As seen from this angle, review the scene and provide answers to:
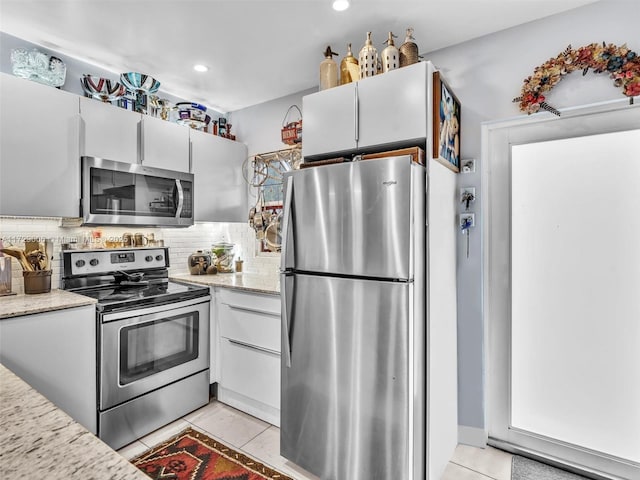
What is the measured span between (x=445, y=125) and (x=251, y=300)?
1677mm

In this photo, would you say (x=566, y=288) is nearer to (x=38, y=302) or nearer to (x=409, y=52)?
(x=409, y=52)

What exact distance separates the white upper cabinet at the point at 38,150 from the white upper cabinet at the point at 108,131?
0.06 metres

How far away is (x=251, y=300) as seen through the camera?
2.48m

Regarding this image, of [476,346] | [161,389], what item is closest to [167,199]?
[161,389]

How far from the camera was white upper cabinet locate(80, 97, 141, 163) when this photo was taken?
2303mm

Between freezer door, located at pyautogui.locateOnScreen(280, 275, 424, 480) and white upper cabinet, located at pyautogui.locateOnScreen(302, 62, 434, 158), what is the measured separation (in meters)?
0.77

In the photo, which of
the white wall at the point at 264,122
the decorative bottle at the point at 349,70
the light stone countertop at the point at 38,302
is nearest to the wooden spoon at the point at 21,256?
the light stone countertop at the point at 38,302

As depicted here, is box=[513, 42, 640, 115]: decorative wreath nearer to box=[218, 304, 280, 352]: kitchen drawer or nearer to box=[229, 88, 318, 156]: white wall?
box=[229, 88, 318, 156]: white wall

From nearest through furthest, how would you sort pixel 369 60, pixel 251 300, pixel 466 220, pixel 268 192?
pixel 369 60 → pixel 466 220 → pixel 251 300 → pixel 268 192

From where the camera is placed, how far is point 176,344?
8.23 ft

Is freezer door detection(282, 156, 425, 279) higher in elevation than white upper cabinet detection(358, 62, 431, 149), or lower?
lower

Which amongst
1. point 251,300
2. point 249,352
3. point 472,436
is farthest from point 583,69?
point 249,352

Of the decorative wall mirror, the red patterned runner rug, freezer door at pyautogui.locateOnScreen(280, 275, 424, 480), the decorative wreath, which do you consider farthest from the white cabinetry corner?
the decorative wreath

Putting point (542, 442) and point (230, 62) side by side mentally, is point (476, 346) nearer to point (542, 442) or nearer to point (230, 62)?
point (542, 442)
